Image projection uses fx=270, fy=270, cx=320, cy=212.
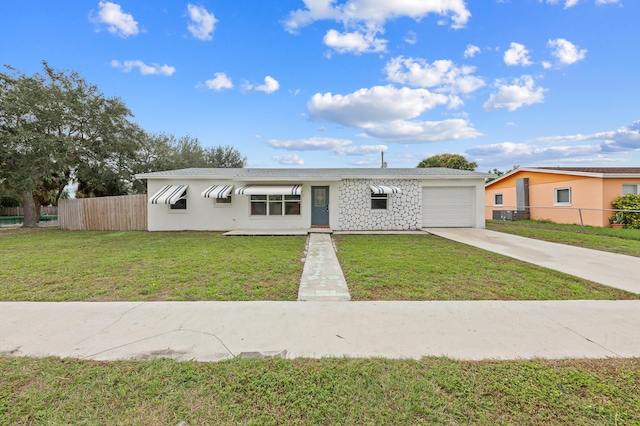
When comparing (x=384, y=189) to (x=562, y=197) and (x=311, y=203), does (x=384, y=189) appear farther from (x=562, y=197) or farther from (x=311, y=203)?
(x=562, y=197)

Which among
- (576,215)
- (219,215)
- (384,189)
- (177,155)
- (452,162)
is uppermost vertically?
(452,162)

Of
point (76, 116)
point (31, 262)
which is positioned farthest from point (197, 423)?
point (76, 116)

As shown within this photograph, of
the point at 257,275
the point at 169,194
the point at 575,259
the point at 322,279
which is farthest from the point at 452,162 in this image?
the point at 257,275

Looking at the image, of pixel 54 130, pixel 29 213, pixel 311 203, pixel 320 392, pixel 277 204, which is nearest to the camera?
pixel 320 392

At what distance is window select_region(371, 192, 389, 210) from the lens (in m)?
15.0

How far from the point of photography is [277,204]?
583 inches

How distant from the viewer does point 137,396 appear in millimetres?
2355

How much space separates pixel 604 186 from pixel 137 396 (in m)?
22.3

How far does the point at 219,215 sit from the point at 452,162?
35.5 metres

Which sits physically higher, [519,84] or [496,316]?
[519,84]

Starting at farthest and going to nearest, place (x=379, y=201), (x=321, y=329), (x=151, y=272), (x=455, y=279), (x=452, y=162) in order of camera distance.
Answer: (x=452, y=162) → (x=379, y=201) → (x=151, y=272) → (x=455, y=279) → (x=321, y=329)

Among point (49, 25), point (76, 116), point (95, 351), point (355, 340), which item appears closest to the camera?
point (95, 351)

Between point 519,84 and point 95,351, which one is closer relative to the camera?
point 95,351

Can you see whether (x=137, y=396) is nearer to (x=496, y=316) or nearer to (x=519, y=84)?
(x=496, y=316)
